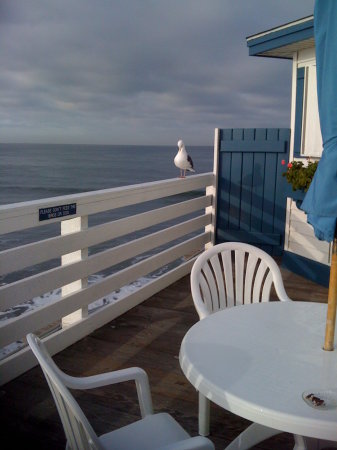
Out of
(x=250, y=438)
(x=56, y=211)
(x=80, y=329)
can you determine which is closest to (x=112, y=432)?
(x=250, y=438)

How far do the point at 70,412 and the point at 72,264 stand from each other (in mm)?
2253

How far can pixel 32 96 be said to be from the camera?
44.0 m

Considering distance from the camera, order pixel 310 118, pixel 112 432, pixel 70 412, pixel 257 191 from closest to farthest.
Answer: pixel 70 412 < pixel 112 432 < pixel 310 118 < pixel 257 191

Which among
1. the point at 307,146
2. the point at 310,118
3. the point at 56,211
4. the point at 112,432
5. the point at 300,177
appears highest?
the point at 310,118

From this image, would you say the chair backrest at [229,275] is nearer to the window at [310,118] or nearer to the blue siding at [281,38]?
the window at [310,118]

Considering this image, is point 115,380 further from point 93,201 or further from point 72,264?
point 93,201

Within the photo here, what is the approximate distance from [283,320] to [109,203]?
6.81 feet

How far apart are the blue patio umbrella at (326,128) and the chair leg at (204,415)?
3.66 feet

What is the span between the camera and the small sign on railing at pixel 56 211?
10.1ft

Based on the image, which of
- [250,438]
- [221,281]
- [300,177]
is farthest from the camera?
[300,177]

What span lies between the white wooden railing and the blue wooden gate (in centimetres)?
152

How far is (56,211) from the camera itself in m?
3.19

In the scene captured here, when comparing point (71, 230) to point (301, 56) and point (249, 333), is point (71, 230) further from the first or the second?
point (301, 56)

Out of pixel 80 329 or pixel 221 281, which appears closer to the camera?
pixel 221 281
